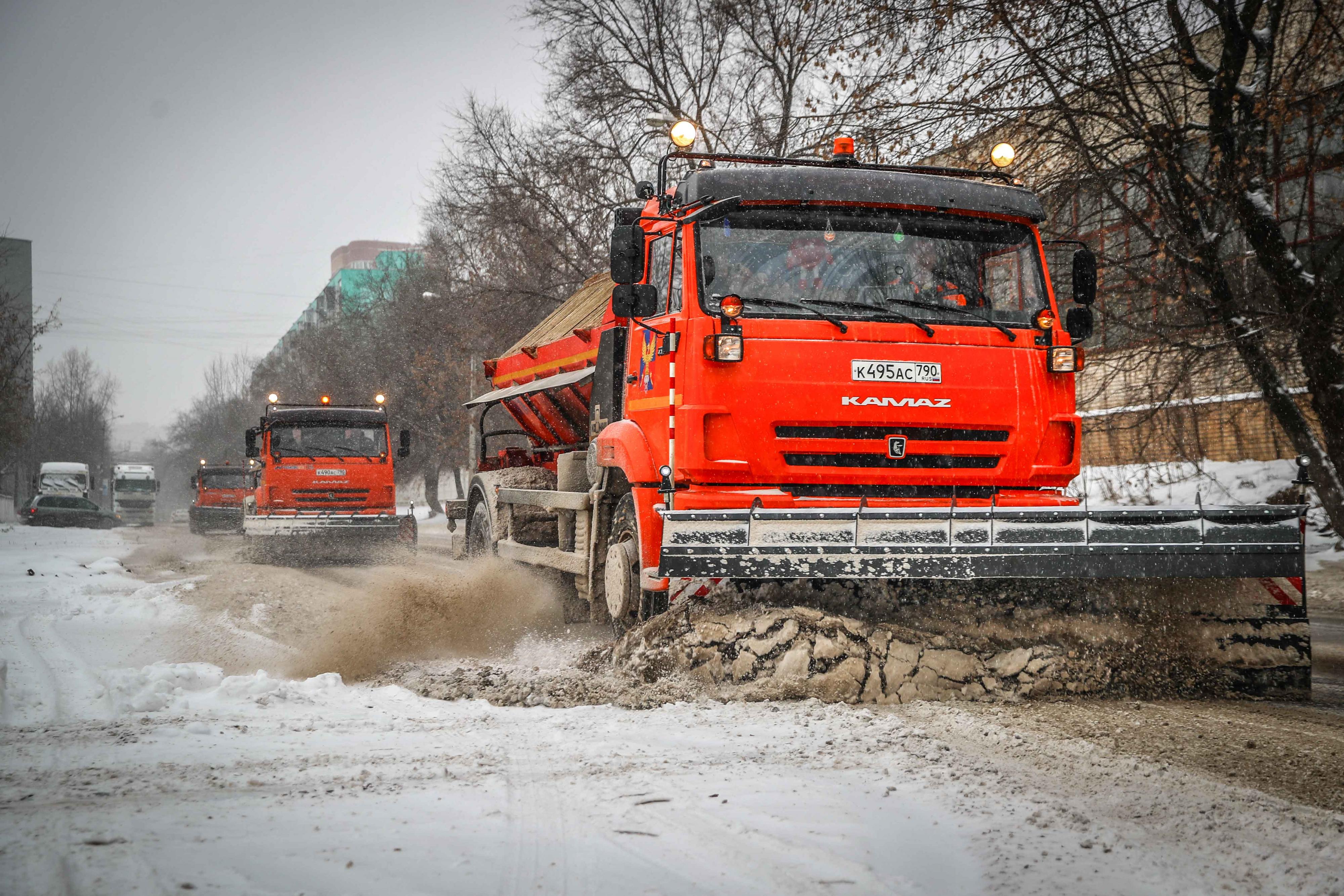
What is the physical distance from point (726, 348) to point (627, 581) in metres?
1.62

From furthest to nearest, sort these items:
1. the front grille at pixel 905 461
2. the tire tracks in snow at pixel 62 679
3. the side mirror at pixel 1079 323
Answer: the side mirror at pixel 1079 323 → the front grille at pixel 905 461 → the tire tracks in snow at pixel 62 679

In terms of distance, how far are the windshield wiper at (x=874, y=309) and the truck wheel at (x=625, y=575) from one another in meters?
1.63

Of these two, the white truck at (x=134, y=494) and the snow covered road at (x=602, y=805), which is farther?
the white truck at (x=134, y=494)

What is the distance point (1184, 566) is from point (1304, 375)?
7724 millimetres

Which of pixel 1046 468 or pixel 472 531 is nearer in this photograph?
pixel 1046 468

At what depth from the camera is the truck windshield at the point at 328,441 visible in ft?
61.8

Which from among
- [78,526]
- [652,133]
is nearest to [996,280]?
[652,133]

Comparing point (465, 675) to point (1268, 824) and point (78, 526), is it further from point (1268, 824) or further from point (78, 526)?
point (78, 526)

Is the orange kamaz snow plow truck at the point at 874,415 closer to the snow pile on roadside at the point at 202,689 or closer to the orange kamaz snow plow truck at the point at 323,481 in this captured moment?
the snow pile on roadside at the point at 202,689

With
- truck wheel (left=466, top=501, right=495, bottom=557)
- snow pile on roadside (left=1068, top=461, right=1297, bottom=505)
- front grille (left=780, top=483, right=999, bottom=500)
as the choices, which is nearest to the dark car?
truck wheel (left=466, top=501, right=495, bottom=557)

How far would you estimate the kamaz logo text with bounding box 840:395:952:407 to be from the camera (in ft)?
19.2

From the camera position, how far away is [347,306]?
187 ft

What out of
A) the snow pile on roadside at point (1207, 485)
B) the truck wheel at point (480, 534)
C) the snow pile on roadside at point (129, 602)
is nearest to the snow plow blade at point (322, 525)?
the snow pile on roadside at point (129, 602)

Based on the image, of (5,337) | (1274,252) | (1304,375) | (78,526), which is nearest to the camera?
(1274,252)
